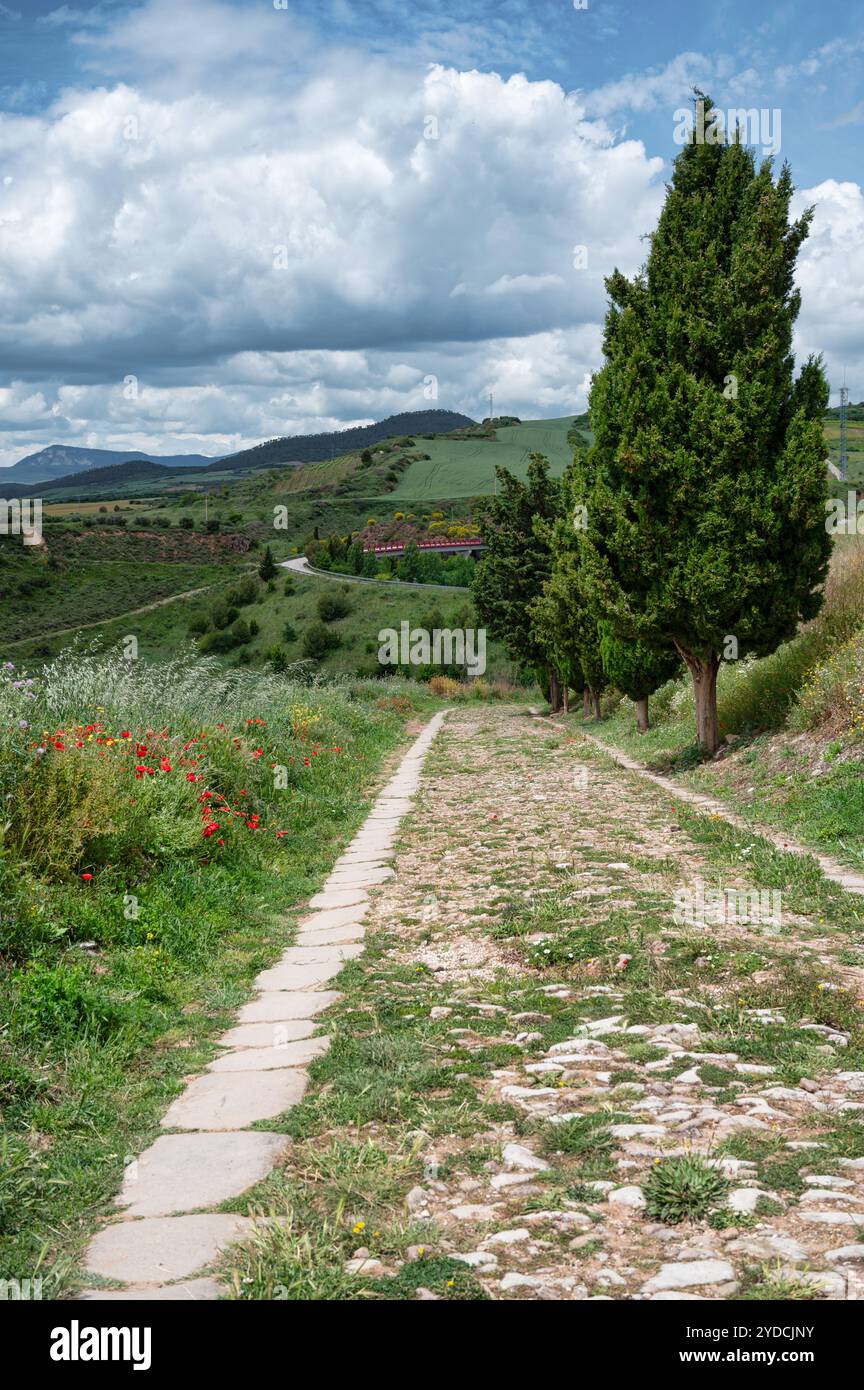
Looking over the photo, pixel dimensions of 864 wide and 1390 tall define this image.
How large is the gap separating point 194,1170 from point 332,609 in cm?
7000

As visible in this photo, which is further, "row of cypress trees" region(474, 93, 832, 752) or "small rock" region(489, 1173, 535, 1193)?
"row of cypress trees" region(474, 93, 832, 752)

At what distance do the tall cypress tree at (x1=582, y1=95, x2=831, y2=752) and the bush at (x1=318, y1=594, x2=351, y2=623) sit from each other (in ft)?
191

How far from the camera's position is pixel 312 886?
8.95 m

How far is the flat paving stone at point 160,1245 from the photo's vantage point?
301 cm

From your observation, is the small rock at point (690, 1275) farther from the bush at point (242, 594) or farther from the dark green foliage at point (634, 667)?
the bush at point (242, 594)

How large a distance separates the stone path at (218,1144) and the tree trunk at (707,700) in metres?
9.36

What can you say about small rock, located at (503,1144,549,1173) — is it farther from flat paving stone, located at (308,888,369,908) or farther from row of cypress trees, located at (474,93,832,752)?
row of cypress trees, located at (474,93,832,752)

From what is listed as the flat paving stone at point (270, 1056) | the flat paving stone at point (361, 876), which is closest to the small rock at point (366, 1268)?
the flat paving stone at point (270, 1056)

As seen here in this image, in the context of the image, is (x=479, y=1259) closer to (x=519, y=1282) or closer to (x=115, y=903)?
(x=519, y=1282)

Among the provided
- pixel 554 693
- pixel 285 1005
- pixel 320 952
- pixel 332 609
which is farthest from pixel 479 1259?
pixel 332 609

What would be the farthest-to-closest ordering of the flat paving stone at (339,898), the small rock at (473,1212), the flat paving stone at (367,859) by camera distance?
the flat paving stone at (367,859)
the flat paving stone at (339,898)
the small rock at (473,1212)

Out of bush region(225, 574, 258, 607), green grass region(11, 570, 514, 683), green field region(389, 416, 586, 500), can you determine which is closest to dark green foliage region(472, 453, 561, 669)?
green grass region(11, 570, 514, 683)

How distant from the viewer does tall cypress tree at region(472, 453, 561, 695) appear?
1331 inches

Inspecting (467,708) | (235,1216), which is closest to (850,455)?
(467,708)
